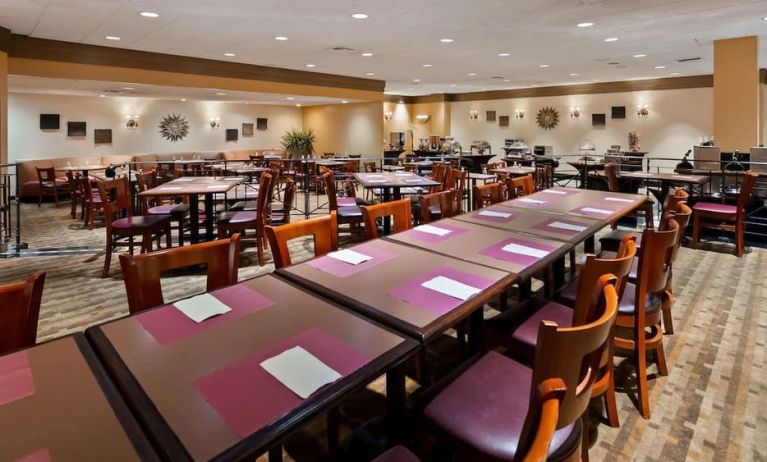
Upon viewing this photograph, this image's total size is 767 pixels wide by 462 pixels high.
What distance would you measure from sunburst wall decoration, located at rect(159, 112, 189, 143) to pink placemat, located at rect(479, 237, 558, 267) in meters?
12.9

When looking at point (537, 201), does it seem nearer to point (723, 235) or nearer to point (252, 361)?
point (252, 361)

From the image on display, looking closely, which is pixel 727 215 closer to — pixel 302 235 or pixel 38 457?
pixel 302 235

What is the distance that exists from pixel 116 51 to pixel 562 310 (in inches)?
315

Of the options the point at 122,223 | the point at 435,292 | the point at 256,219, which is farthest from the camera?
the point at 256,219

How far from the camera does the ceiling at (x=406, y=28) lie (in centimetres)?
486

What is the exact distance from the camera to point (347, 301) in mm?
1576

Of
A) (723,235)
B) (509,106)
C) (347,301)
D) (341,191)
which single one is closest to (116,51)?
(341,191)

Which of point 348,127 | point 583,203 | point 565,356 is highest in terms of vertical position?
point 348,127

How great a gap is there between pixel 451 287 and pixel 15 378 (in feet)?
4.30

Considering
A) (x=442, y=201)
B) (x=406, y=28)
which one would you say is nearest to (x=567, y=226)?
(x=442, y=201)

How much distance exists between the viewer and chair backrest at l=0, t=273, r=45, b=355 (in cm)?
138

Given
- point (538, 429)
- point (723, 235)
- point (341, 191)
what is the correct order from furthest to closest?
1. point (341, 191)
2. point (723, 235)
3. point (538, 429)

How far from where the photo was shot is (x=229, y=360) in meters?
1.20

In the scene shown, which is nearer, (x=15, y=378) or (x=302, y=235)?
(x=15, y=378)
